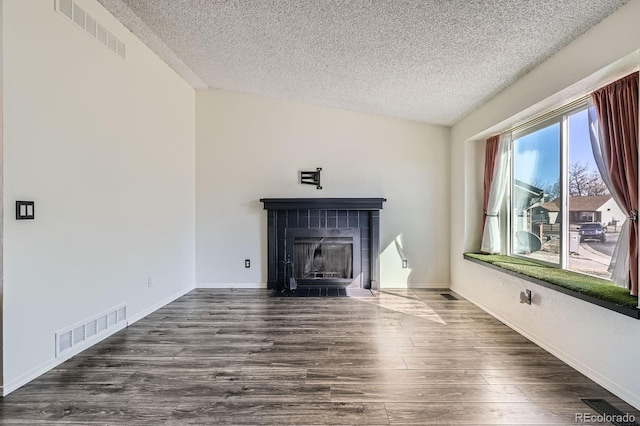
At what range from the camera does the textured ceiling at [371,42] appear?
2021 mm

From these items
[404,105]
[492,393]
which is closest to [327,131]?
[404,105]

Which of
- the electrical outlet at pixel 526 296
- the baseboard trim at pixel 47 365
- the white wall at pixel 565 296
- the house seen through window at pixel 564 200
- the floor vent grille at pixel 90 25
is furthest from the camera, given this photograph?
the electrical outlet at pixel 526 296

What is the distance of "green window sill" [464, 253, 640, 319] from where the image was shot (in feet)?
5.97

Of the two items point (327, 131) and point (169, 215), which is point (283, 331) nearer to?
point (169, 215)

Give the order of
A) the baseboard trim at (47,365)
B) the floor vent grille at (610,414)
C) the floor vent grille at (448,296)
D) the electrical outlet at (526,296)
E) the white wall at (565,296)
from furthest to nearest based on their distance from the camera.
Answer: the floor vent grille at (448,296) → the electrical outlet at (526,296) → the baseboard trim at (47,365) → the white wall at (565,296) → the floor vent grille at (610,414)

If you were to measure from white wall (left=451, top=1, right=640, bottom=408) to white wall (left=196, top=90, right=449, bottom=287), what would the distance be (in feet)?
2.14

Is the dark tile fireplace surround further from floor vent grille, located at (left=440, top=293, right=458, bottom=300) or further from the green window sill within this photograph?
the green window sill

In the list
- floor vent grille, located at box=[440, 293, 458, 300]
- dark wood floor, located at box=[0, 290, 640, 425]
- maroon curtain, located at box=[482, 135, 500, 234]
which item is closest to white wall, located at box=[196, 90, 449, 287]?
floor vent grille, located at box=[440, 293, 458, 300]

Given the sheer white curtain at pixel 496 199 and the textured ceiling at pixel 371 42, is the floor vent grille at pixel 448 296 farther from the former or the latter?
the textured ceiling at pixel 371 42

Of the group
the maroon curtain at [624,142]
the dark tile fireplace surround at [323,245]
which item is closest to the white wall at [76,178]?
the dark tile fireplace surround at [323,245]

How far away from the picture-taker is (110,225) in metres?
2.74

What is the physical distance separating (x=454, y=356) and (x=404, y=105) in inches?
114

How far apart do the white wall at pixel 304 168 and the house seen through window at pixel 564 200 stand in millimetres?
1175

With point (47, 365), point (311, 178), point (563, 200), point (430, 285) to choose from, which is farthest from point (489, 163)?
point (47, 365)
